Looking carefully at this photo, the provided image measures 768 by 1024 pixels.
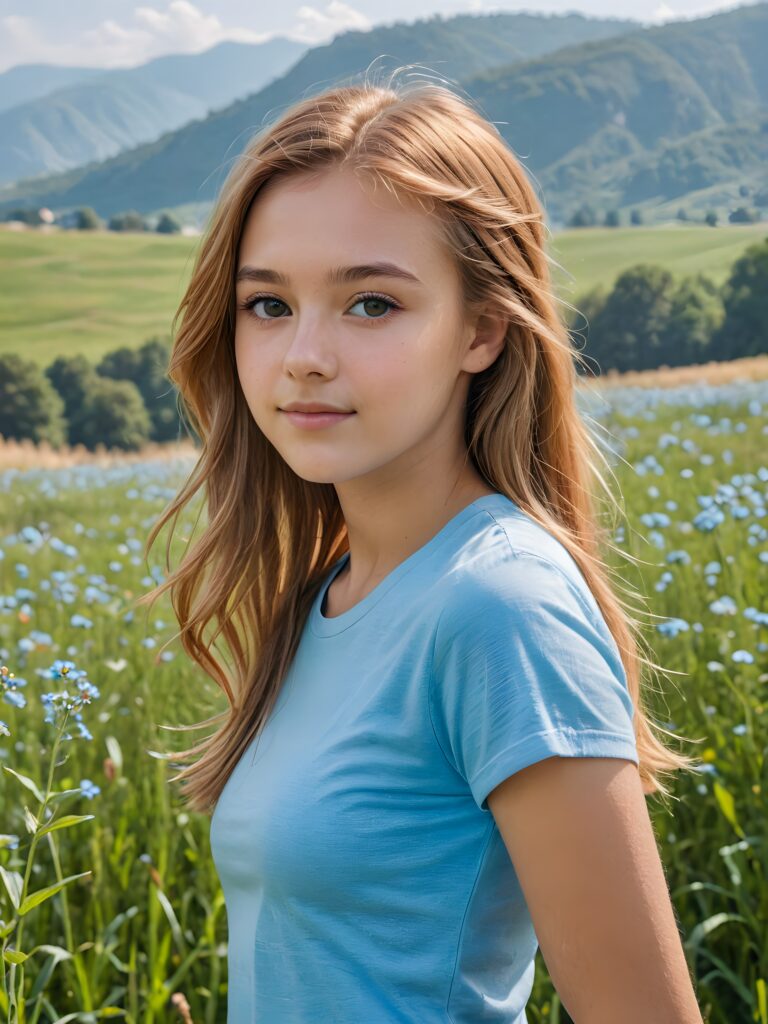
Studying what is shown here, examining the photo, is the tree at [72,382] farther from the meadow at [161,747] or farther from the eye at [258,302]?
the eye at [258,302]

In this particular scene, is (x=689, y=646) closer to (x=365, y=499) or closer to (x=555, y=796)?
(x=365, y=499)

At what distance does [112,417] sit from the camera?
3.29 m

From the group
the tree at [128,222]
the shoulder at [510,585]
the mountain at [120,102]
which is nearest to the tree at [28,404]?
the tree at [128,222]

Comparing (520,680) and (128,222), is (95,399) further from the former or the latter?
(520,680)

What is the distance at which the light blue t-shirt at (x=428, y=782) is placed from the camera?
2.51 ft

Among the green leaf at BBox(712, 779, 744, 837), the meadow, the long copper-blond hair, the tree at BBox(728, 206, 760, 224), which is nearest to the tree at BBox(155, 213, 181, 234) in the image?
the meadow

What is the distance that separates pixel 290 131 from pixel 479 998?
76 cm

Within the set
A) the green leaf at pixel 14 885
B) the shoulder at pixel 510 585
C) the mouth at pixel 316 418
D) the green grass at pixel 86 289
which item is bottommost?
the green leaf at pixel 14 885

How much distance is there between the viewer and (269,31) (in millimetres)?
3299

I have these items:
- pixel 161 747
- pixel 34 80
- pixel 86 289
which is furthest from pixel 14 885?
pixel 34 80

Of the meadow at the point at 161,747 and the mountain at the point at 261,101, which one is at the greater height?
the mountain at the point at 261,101

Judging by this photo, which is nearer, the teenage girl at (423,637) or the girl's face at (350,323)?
the teenage girl at (423,637)

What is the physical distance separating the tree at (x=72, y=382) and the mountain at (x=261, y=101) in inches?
19.9

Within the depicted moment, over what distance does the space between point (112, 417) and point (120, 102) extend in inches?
40.1
